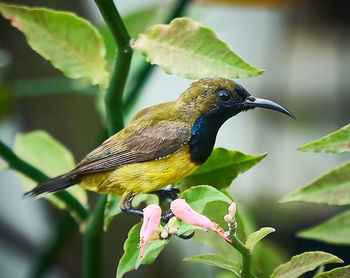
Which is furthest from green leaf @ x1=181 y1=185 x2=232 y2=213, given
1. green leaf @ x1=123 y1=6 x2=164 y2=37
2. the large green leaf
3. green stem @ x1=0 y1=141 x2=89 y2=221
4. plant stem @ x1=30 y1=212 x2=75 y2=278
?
green leaf @ x1=123 y1=6 x2=164 y2=37

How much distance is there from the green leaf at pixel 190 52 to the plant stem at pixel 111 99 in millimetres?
17

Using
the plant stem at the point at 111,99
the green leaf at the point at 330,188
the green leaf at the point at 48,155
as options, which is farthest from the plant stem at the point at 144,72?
the green leaf at the point at 330,188

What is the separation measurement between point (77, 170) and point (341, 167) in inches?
10.2

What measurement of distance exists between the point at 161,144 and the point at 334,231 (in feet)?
0.63

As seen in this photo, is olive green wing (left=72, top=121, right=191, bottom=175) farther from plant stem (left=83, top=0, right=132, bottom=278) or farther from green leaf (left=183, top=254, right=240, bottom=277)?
green leaf (left=183, top=254, right=240, bottom=277)

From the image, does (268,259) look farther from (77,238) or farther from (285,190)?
(285,190)

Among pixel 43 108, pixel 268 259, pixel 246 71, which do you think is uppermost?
pixel 246 71

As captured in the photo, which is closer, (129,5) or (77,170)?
(77,170)

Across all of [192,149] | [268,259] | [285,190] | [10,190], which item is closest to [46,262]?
[268,259]

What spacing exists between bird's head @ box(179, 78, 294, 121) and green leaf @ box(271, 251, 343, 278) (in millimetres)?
149

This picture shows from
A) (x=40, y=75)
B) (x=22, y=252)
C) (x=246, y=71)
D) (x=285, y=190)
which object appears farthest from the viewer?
(x=285, y=190)

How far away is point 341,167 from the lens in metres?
0.53

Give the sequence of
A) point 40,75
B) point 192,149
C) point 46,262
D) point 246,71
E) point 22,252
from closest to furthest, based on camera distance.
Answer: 1. point 246,71
2. point 192,149
3. point 46,262
4. point 40,75
5. point 22,252

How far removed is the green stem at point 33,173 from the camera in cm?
59
